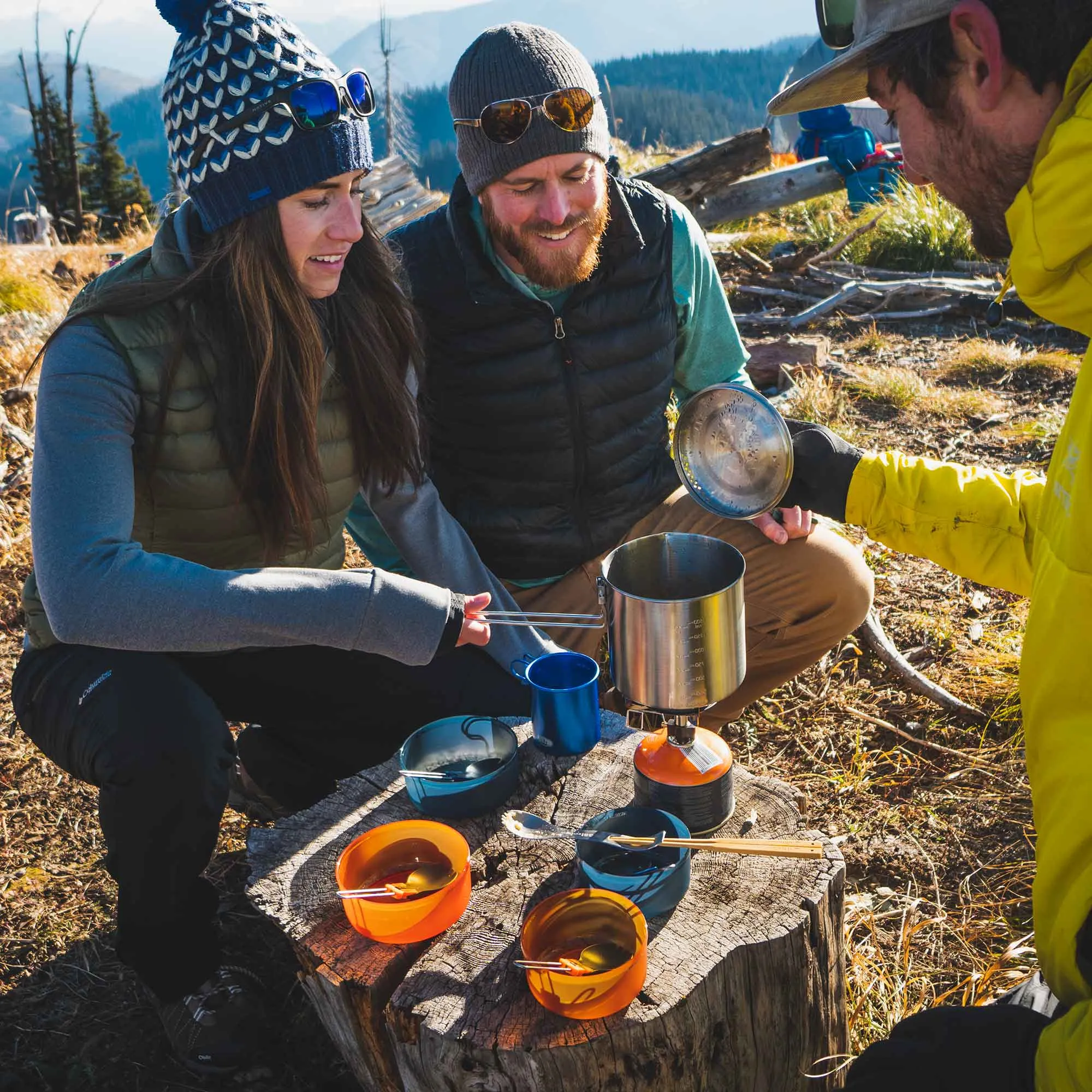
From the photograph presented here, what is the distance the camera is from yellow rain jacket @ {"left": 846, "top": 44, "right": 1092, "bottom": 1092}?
4.85 feet

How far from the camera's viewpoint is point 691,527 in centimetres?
370

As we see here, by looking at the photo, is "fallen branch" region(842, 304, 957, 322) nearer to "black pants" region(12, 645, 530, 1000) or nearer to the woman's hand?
"black pants" region(12, 645, 530, 1000)

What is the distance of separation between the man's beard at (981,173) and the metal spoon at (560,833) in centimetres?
135

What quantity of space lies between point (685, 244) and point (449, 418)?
1.05 m

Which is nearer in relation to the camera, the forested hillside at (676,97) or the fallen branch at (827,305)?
the fallen branch at (827,305)

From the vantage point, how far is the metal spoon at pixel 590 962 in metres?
1.66

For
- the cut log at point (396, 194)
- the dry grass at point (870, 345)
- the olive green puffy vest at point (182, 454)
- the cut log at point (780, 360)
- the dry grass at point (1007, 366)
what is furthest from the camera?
the cut log at point (396, 194)

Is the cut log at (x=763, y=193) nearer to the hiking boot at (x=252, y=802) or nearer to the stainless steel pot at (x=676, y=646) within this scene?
the hiking boot at (x=252, y=802)

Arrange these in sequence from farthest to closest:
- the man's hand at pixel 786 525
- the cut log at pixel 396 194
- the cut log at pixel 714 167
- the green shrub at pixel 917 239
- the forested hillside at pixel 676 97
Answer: the forested hillside at pixel 676 97 < the cut log at pixel 396 194 < the green shrub at pixel 917 239 < the cut log at pixel 714 167 < the man's hand at pixel 786 525

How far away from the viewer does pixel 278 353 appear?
267 centimetres

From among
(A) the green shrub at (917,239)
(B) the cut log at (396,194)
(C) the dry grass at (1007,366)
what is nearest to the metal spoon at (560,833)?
(C) the dry grass at (1007,366)

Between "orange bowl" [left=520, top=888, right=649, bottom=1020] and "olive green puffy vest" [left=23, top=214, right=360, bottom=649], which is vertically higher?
"olive green puffy vest" [left=23, top=214, right=360, bottom=649]

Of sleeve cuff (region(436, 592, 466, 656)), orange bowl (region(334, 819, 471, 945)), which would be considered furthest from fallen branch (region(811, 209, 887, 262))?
orange bowl (region(334, 819, 471, 945))

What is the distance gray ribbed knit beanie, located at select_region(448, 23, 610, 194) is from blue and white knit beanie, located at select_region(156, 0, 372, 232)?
0.63 metres
